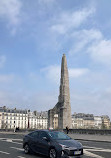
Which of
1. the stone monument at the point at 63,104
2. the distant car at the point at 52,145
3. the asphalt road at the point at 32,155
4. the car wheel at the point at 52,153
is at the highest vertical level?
the stone monument at the point at 63,104

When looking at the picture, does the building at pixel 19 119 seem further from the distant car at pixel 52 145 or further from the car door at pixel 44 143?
the car door at pixel 44 143

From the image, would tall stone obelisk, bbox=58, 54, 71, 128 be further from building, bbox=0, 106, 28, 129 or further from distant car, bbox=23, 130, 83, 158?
building, bbox=0, 106, 28, 129

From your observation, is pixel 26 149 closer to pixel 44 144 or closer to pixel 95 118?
pixel 44 144

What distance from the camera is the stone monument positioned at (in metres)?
45.0

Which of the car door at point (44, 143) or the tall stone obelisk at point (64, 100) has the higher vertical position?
the tall stone obelisk at point (64, 100)

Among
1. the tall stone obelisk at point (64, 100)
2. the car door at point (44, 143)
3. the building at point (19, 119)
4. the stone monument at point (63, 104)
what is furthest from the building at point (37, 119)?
the car door at point (44, 143)

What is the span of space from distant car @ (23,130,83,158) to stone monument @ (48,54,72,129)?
35163 mm

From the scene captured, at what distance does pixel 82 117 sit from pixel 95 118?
10.8 meters

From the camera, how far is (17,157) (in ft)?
29.2

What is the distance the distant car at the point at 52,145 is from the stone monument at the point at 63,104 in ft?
115

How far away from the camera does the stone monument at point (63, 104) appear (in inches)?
1772

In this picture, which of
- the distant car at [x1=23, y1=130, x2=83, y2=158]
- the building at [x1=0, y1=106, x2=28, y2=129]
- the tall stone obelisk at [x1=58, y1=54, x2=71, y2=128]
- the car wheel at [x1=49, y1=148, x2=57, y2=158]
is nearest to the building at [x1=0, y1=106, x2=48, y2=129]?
the building at [x1=0, y1=106, x2=28, y2=129]

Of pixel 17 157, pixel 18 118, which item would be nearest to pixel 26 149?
pixel 17 157

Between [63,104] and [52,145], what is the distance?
123 ft
